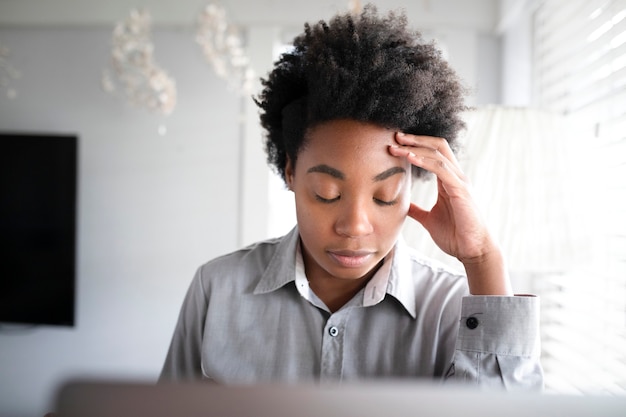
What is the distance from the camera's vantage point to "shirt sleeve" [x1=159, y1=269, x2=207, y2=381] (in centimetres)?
101

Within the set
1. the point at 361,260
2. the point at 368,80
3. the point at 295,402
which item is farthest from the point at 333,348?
the point at 295,402

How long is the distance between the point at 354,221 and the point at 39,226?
212 centimetres

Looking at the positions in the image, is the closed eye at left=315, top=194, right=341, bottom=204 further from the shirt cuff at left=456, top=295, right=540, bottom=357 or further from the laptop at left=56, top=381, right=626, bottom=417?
the laptop at left=56, top=381, right=626, bottom=417

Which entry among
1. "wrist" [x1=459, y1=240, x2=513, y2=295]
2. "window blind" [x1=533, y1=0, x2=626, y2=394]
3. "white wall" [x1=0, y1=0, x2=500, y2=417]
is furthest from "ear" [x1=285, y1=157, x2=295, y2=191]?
"white wall" [x1=0, y1=0, x2=500, y2=417]

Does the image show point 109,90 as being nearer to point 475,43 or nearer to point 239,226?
point 239,226

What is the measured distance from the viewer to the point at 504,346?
0.82 m

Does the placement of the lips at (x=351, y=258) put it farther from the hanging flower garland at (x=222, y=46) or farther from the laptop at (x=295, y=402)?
the hanging flower garland at (x=222, y=46)

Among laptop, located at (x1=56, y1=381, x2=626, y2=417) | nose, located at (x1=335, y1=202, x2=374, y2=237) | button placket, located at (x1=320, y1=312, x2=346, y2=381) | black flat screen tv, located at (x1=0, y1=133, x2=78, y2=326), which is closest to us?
laptop, located at (x1=56, y1=381, x2=626, y2=417)

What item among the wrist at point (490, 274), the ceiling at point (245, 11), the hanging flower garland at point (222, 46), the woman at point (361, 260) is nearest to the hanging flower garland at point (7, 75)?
the ceiling at point (245, 11)

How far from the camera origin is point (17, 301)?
97.4 inches

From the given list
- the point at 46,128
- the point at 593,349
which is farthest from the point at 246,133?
the point at 593,349

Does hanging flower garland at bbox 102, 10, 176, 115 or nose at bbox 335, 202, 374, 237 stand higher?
hanging flower garland at bbox 102, 10, 176, 115

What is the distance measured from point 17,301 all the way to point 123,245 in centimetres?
54

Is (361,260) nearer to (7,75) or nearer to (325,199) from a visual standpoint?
(325,199)
